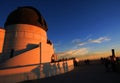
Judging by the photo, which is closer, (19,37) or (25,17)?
(19,37)

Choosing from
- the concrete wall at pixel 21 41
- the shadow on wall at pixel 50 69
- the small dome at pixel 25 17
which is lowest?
the shadow on wall at pixel 50 69

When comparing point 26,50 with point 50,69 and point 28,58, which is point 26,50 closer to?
point 28,58

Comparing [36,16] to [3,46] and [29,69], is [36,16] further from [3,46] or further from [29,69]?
[29,69]

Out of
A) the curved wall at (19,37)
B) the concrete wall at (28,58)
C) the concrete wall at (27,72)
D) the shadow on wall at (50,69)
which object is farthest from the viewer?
the curved wall at (19,37)

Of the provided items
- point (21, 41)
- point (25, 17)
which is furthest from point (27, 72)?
point (25, 17)

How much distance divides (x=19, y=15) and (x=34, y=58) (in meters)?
8.17

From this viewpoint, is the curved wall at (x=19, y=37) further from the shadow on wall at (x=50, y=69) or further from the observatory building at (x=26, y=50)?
the shadow on wall at (x=50, y=69)

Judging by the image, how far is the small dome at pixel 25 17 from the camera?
17.0 metres

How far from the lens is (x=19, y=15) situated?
17.3m

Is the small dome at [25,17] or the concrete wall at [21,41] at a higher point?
the small dome at [25,17]

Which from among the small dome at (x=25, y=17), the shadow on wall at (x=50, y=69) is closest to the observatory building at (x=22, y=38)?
the small dome at (x=25, y=17)

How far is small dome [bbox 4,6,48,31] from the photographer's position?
17033mm

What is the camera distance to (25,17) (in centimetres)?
1741

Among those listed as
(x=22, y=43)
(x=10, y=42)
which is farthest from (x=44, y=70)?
(x=10, y=42)
